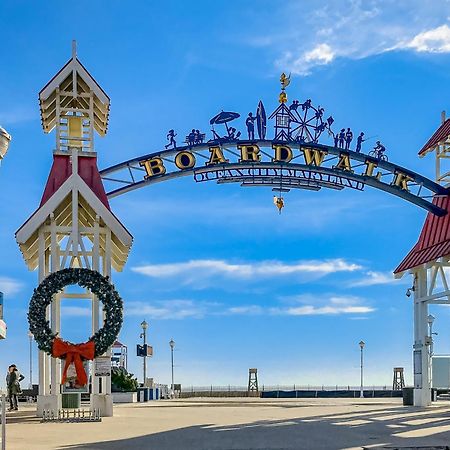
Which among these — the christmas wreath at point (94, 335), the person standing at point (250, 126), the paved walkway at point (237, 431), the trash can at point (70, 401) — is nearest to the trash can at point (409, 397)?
the paved walkway at point (237, 431)

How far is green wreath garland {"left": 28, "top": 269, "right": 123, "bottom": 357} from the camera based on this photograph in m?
23.3

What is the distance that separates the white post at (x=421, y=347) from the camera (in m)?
32.0

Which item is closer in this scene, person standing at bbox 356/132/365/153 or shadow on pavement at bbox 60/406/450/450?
shadow on pavement at bbox 60/406/450/450

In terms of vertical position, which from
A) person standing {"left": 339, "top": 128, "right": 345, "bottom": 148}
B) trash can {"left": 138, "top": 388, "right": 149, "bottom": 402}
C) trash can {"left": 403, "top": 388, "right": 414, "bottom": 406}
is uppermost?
person standing {"left": 339, "top": 128, "right": 345, "bottom": 148}

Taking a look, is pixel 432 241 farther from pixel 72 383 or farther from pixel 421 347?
pixel 72 383

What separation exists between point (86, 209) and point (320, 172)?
9784mm

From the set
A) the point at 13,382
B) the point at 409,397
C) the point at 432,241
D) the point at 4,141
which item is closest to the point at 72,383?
the point at 13,382

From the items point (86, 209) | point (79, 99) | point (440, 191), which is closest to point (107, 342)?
point (86, 209)

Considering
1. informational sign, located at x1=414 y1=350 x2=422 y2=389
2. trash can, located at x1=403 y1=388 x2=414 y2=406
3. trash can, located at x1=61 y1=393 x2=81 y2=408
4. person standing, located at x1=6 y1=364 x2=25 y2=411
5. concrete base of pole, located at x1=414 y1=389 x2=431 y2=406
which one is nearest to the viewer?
trash can, located at x1=61 y1=393 x2=81 y2=408

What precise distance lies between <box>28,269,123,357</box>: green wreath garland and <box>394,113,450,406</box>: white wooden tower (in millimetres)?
12153

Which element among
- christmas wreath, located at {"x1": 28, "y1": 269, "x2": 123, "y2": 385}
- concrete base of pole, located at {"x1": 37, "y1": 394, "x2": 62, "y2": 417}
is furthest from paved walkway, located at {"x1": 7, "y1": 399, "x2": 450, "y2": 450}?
christmas wreath, located at {"x1": 28, "y1": 269, "x2": 123, "y2": 385}

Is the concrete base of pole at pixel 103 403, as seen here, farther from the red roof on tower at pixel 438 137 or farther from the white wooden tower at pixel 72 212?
the red roof on tower at pixel 438 137

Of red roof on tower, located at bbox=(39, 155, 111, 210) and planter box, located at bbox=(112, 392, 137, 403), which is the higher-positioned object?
red roof on tower, located at bbox=(39, 155, 111, 210)

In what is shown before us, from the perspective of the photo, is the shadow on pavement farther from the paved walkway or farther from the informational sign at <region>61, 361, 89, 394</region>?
the informational sign at <region>61, 361, 89, 394</region>
